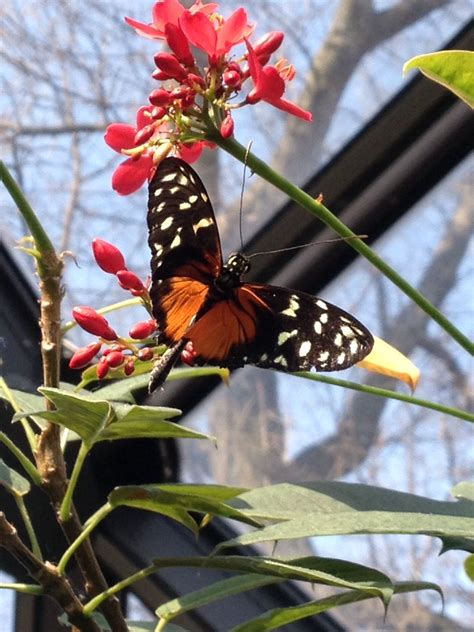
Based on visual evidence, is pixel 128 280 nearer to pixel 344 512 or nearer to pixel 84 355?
pixel 84 355

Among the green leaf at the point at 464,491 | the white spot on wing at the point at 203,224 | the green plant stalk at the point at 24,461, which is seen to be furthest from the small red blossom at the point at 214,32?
the green leaf at the point at 464,491

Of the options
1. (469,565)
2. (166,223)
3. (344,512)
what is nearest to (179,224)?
(166,223)

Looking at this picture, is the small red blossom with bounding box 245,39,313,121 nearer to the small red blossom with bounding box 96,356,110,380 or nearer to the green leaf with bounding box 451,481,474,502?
the small red blossom with bounding box 96,356,110,380

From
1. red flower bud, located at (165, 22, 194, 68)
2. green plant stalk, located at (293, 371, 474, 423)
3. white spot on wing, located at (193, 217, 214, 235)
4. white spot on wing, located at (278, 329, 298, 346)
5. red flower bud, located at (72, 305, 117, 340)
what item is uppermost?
red flower bud, located at (165, 22, 194, 68)

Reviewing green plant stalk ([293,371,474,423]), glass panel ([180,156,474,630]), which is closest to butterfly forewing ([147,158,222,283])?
green plant stalk ([293,371,474,423])

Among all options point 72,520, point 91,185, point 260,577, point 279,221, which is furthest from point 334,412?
point 72,520

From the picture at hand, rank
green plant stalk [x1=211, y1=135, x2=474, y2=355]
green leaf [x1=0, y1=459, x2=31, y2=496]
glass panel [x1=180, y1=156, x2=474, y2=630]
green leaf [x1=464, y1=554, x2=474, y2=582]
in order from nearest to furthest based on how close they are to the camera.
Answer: green plant stalk [x1=211, y1=135, x2=474, y2=355]
green leaf [x1=0, y1=459, x2=31, y2=496]
green leaf [x1=464, y1=554, x2=474, y2=582]
glass panel [x1=180, y1=156, x2=474, y2=630]
